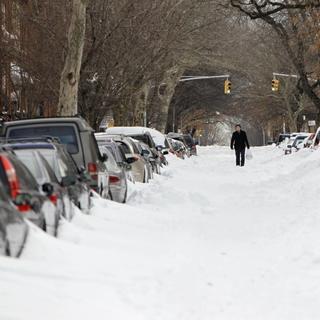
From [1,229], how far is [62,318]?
3.90ft

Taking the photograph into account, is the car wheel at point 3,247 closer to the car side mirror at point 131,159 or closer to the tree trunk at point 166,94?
the car side mirror at point 131,159

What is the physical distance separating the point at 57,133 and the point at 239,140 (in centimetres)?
1973

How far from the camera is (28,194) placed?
7.50 m

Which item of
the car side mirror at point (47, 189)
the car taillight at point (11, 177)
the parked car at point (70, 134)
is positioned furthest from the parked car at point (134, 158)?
the car taillight at point (11, 177)

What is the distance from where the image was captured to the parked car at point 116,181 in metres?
15.1

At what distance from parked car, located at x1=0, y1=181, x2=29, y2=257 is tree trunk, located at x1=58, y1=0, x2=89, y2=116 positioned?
17739 mm

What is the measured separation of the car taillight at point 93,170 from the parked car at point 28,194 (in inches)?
171

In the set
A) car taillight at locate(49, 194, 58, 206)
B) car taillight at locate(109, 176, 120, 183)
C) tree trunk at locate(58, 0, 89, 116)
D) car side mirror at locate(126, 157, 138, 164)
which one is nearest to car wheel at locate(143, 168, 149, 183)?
car side mirror at locate(126, 157, 138, 164)

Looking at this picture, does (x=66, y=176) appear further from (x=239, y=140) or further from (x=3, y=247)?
(x=239, y=140)

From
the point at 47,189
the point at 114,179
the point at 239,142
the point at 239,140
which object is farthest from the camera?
the point at 239,142

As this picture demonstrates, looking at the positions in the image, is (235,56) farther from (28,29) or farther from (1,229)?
(1,229)

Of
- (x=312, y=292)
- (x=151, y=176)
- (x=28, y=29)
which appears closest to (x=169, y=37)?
(x=28, y=29)

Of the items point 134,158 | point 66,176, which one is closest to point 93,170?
point 66,176

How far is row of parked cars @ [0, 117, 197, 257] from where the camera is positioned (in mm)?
6754
